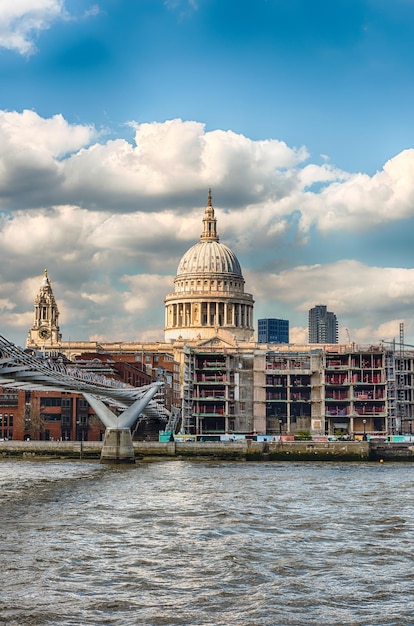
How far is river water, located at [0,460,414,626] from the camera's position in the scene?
944 inches

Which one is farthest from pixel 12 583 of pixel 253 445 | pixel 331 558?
pixel 253 445

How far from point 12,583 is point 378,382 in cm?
11219

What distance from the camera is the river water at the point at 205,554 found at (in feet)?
78.7

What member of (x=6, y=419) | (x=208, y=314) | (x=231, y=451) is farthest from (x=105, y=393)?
(x=208, y=314)

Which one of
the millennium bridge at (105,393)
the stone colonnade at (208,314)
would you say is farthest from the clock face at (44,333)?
the millennium bridge at (105,393)

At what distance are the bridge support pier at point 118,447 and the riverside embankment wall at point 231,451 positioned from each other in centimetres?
912

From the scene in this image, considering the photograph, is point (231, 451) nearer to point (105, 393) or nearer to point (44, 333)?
point (105, 393)

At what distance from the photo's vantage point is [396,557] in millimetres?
31875

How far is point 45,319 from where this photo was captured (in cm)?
19662

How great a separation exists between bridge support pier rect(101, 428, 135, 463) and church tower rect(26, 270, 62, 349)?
107550 mm

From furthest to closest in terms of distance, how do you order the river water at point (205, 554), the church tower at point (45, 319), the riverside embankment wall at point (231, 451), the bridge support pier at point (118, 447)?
the church tower at point (45, 319), the riverside embankment wall at point (231, 451), the bridge support pier at point (118, 447), the river water at point (205, 554)

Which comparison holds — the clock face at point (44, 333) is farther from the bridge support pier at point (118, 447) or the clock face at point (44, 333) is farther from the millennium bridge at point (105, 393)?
the bridge support pier at point (118, 447)

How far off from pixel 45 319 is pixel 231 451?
106863 mm

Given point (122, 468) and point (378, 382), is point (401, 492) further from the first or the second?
point (378, 382)
